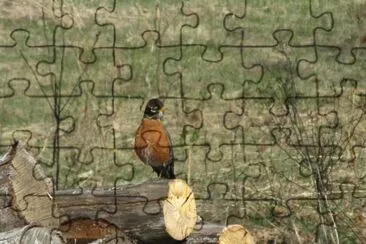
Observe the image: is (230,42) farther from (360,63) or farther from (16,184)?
(16,184)

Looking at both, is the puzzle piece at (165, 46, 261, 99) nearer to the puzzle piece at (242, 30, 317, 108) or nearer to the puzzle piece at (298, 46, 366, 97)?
the puzzle piece at (242, 30, 317, 108)

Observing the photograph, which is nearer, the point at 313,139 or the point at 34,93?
the point at 313,139

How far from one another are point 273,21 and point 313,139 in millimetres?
1997

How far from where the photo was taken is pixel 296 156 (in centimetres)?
917

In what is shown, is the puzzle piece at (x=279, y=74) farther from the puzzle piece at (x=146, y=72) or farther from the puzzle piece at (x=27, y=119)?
the puzzle piece at (x=27, y=119)

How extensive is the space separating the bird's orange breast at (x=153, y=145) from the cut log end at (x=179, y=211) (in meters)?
0.57

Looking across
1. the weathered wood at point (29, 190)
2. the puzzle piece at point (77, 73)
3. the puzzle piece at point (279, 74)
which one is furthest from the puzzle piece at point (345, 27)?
the weathered wood at point (29, 190)

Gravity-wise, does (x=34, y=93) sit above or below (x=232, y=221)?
above

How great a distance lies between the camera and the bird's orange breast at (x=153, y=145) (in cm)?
810

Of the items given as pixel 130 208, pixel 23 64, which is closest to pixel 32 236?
pixel 130 208

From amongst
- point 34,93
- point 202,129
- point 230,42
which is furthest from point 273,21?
point 34,93
